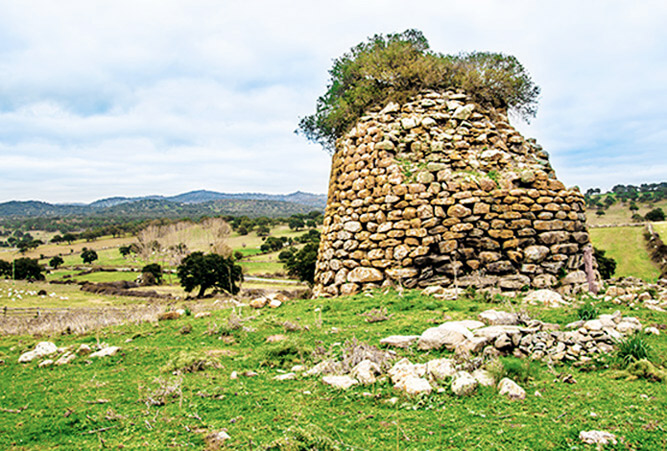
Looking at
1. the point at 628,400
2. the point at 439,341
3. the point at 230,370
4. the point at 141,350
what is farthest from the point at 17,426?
the point at 628,400

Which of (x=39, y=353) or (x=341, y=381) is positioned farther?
(x=39, y=353)

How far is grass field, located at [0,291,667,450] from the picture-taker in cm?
295

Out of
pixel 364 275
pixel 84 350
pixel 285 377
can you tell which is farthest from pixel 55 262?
pixel 285 377

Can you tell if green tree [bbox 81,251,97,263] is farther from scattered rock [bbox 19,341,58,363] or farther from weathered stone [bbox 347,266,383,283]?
weathered stone [bbox 347,266,383,283]

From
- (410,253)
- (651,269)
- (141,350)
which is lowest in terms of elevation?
(651,269)

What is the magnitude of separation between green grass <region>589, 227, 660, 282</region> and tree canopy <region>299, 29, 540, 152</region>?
27.3 meters

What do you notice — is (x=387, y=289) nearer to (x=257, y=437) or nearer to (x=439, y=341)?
(x=439, y=341)

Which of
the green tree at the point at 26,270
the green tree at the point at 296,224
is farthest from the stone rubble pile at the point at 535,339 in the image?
the green tree at the point at 296,224

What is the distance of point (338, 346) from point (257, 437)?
246 centimetres

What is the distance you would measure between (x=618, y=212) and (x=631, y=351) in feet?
281

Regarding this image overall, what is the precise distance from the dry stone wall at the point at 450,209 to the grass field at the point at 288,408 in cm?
344

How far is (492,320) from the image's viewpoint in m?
5.80

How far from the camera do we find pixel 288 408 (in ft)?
11.9

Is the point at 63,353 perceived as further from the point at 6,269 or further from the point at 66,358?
the point at 6,269
